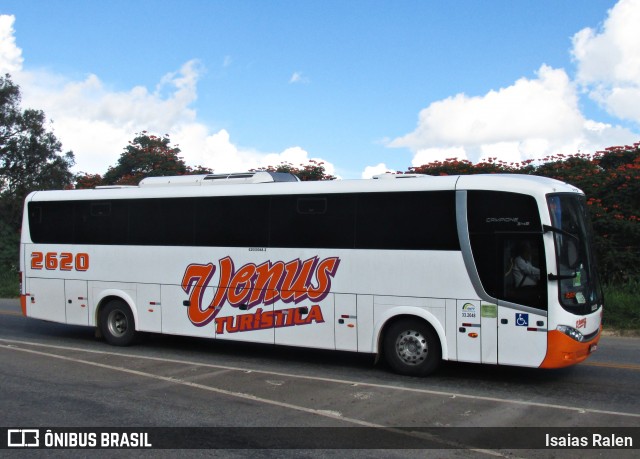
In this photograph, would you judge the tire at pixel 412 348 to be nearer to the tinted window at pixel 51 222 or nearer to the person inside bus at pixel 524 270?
the person inside bus at pixel 524 270

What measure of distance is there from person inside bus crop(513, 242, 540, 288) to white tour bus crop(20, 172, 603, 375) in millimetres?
20

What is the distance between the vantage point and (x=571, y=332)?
855cm

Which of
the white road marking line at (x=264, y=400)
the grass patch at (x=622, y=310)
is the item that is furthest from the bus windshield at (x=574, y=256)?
the grass patch at (x=622, y=310)

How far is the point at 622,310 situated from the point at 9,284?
21.5 metres

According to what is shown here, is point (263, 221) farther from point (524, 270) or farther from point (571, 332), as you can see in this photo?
point (571, 332)

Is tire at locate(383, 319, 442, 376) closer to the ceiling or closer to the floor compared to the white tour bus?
closer to the floor

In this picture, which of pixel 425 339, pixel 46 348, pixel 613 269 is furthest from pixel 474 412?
pixel 613 269

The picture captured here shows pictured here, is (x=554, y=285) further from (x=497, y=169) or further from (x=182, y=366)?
(x=497, y=169)

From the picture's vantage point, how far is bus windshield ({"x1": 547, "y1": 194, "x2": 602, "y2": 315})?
28.3ft

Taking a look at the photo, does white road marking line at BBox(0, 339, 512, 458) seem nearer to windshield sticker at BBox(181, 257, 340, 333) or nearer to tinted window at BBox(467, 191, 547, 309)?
windshield sticker at BBox(181, 257, 340, 333)

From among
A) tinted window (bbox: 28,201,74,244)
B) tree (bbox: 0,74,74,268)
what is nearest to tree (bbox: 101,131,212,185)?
tree (bbox: 0,74,74,268)

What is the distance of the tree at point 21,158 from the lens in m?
29.2

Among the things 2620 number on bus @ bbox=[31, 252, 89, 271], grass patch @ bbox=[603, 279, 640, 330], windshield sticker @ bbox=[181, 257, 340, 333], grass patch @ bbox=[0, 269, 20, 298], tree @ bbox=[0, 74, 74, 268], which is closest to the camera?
windshield sticker @ bbox=[181, 257, 340, 333]

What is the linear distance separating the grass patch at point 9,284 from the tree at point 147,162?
4826mm
